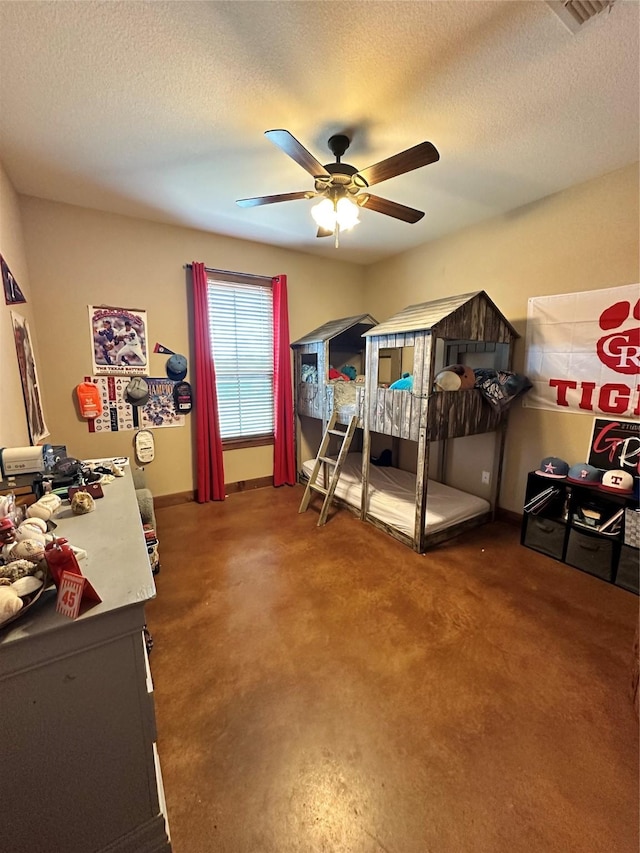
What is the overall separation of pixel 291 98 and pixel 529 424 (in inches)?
110

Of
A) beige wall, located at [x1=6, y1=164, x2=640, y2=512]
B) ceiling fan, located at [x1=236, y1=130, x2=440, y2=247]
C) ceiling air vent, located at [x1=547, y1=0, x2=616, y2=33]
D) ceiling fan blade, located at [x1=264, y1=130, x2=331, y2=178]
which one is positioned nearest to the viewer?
ceiling air vent, located at [x1=547, y1=0, x2=616, y2=33]

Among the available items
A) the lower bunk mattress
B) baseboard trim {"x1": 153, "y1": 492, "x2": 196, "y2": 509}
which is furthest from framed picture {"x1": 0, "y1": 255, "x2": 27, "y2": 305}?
the lower bunk mattress

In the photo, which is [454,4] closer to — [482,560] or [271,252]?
[271,252]

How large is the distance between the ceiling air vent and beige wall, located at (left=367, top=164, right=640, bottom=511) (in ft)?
4.60

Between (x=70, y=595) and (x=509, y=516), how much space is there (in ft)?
10.6

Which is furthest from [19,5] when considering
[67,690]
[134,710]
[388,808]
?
[388,808]

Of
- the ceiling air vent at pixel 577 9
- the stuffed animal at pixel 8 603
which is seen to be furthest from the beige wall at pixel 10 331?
the ceiling air vent at pixel 577 9

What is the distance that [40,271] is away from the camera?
268 centimetres

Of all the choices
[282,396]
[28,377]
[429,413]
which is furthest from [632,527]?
[28,377]

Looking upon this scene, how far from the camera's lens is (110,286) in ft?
9.66

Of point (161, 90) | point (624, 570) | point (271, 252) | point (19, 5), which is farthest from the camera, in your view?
point (271, 252)

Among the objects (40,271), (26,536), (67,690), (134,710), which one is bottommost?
(134,710)

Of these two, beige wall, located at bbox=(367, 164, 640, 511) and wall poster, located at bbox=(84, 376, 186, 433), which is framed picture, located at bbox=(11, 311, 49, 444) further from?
beige wall, located at bbox=(367, 164, 640, 511)

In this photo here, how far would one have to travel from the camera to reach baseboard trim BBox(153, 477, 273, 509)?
3381 mm
